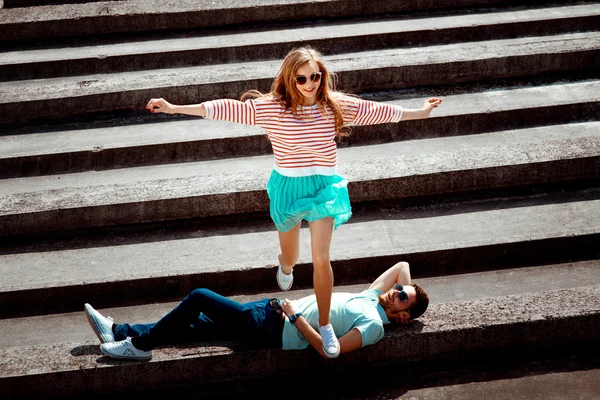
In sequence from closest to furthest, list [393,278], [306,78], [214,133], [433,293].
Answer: [306,78] < [393,278] < [433,293] < [214,133]

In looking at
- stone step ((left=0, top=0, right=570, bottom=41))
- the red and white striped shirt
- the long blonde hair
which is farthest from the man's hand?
stone step ((left=0, top=0, right=570, bottom=41))

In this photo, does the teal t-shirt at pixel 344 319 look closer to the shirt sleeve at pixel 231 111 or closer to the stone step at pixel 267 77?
the shirt sleeve at pixel 231 111

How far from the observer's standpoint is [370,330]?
396 cm

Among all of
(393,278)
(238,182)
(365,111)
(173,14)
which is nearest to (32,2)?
(173,14)

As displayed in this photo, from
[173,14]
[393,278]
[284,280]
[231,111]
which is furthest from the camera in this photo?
[173,14]

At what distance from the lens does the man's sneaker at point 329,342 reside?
3.82m

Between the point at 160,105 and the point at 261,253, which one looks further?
the point at 261,253

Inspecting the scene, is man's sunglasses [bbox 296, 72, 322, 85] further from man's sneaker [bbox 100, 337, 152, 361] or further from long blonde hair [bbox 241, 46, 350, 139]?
man's sneaker [bbox 100, 337, 152, 361]

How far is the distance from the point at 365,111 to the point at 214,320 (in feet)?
5.38

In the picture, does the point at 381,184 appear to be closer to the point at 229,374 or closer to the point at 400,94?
the point at 400,94

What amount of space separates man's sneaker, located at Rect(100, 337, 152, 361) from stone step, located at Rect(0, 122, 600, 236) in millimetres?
1505

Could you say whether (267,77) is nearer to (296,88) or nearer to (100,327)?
(296,88)

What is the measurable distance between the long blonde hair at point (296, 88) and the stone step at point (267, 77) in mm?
2431

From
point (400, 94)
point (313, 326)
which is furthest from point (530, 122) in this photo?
point (313, 326)
